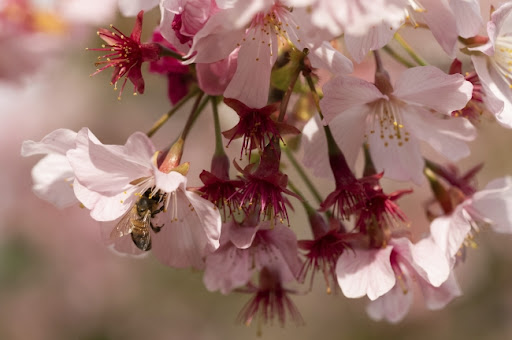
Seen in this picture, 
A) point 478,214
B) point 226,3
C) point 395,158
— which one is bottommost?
point 478,214

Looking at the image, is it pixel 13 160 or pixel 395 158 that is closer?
pixel 395 158

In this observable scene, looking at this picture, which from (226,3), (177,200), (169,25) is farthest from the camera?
(177,200)

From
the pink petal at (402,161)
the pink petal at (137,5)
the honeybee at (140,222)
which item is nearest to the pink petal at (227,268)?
the honeybee at (140,222)

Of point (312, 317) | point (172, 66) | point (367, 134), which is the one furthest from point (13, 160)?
point (367, 134)

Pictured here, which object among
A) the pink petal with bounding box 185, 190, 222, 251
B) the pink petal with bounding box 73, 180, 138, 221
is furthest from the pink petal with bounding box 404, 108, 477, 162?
the pink petal with bounding box 73, 180, 138, 221

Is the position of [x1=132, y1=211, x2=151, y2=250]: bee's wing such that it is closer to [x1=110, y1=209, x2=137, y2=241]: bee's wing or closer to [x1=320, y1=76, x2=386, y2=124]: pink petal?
[x1=110, y1=209, x2=137, y2=241]: bee's wing

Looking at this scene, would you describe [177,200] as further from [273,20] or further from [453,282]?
[453,282]
